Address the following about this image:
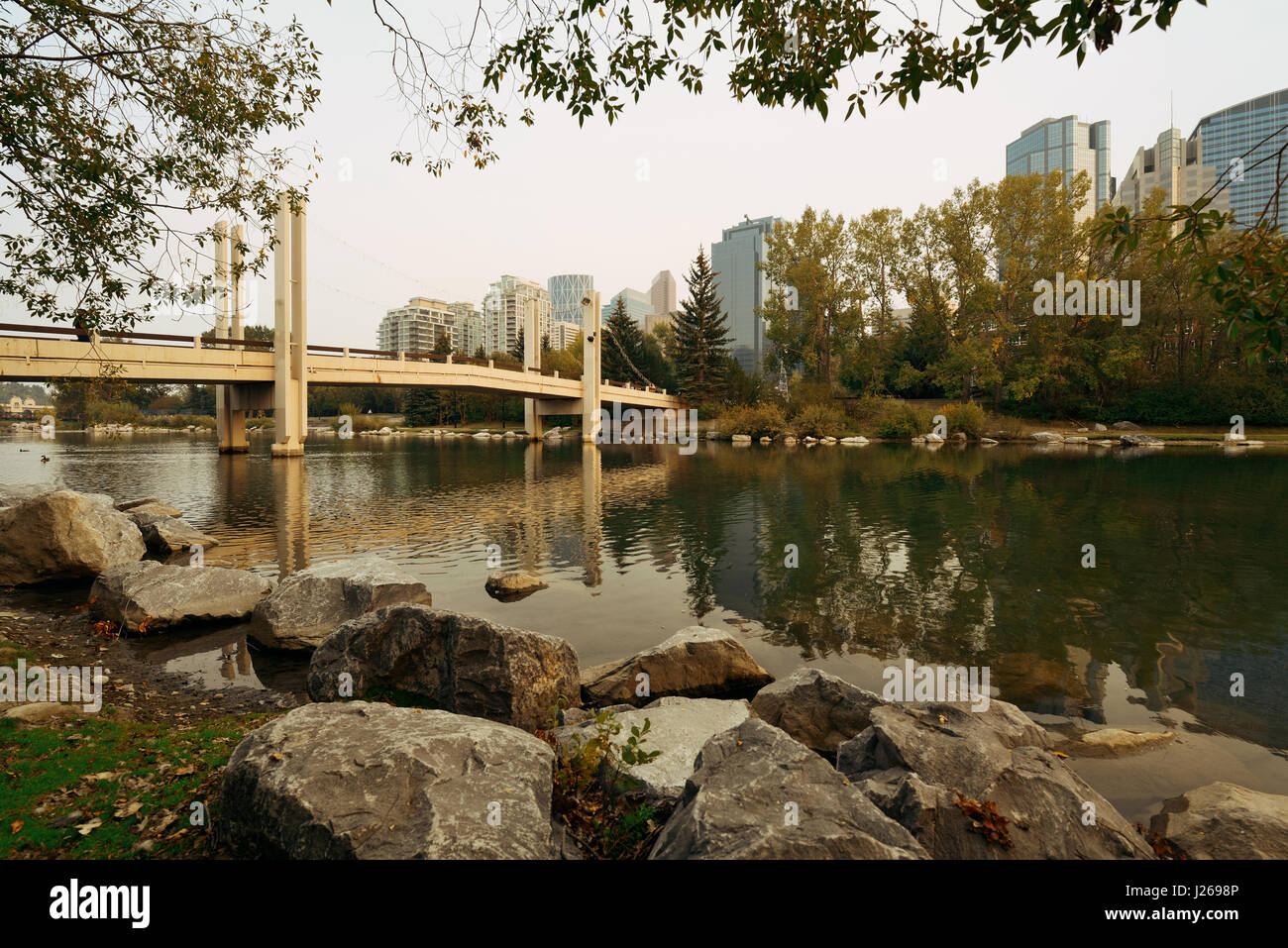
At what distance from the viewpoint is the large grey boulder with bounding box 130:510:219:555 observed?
14.5 metres

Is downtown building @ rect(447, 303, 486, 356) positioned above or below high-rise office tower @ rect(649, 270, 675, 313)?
below

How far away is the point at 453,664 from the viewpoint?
6.25 meters

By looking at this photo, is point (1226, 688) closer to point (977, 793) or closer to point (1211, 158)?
point (977, 793)

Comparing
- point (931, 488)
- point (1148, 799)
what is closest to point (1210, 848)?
point (1148, 799)

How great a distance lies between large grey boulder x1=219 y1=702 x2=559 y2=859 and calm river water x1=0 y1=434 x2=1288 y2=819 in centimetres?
492

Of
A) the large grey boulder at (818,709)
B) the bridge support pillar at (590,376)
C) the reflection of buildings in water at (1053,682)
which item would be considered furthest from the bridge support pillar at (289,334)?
the reflection of buildings in water at (1053,682)

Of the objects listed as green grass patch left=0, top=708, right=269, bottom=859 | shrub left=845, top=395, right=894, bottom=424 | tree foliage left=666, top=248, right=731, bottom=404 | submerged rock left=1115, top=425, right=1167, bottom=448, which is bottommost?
green grass patch left=0, top=708, right=269, bottom=859

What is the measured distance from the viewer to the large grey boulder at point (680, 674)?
7.11 metres

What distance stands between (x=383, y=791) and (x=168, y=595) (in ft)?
27.7

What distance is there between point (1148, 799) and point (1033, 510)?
17.1 m

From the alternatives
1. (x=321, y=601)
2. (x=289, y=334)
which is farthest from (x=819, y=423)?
(x=321, y=601)

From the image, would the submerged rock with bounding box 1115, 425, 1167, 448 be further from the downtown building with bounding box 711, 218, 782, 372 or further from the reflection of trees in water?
the downtown building with bounding box 711, 218, 782, 372

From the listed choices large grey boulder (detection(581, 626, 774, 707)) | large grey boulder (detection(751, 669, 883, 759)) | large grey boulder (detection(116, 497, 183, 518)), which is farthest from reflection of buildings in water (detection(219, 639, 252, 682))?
large grey boulder (detection(116, 497, 183, 518))

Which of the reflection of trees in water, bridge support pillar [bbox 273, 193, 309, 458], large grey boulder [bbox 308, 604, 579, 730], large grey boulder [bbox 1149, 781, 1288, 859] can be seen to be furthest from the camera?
bridge support pillar [bbox 273, 193, 309, 458]
